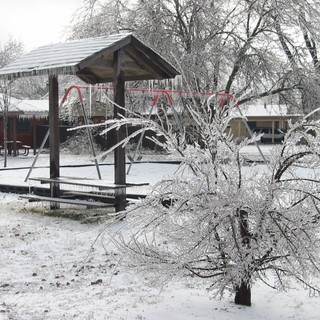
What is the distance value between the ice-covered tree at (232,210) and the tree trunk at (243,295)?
0.17 metres

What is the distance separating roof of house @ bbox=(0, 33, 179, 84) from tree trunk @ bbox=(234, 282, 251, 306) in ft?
16.2

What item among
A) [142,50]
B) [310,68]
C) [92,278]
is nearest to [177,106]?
[310,68]

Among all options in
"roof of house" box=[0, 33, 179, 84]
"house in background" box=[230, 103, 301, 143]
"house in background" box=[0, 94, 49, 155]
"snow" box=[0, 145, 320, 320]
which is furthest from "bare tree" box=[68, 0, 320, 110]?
"house in background" box=[230, 103, 301, 143]

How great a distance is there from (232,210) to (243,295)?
0.98 metres

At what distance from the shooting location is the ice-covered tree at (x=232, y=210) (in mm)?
4340

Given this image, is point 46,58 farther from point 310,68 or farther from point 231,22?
point 310,68

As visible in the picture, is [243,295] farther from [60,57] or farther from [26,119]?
[26,119]

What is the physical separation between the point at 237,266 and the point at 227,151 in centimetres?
92

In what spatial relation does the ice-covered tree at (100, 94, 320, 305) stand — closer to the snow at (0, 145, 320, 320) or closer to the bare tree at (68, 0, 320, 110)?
the snow at (0, 145, 320, 320)

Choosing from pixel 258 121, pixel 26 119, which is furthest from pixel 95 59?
pixel 258 121

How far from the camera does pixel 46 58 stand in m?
9.70

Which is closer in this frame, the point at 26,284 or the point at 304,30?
the point at 26,284

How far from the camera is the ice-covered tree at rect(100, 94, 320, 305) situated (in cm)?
434

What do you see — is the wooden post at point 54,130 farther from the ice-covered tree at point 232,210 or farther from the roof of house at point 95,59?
the ice-covered tree at point 232,210
